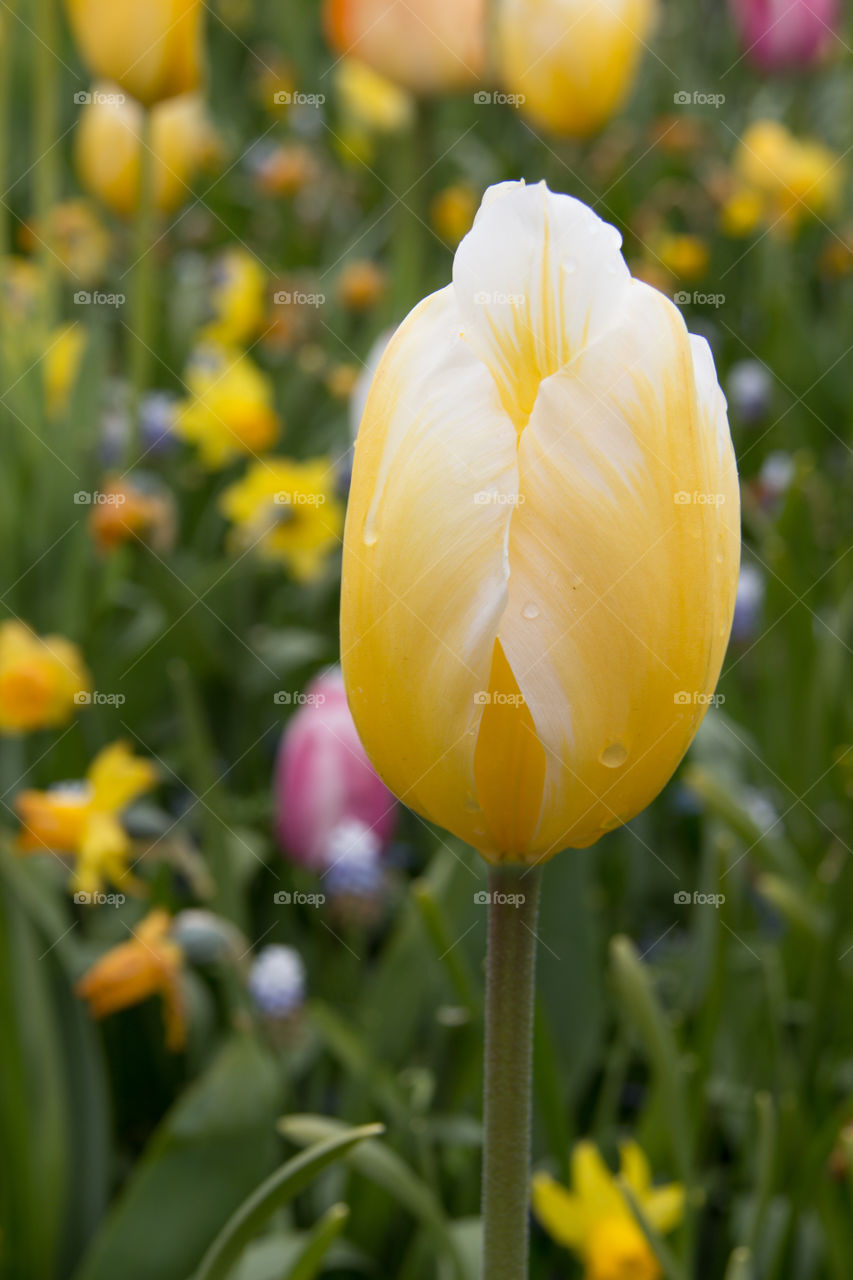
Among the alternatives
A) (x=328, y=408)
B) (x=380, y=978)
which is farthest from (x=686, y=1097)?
(x=328, y=408)

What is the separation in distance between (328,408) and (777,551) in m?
0.97

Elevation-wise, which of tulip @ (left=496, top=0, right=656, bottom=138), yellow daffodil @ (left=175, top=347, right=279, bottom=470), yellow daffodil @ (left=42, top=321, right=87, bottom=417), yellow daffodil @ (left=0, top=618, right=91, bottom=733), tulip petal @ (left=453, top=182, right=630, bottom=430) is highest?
tulip @ (left=496, top=0, right=656, bottom=138)

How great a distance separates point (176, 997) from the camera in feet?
3.06

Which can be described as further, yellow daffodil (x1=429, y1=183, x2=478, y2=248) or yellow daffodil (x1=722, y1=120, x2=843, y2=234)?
yellow daffodil (x1=429, y1=183, x2=478, y2=248)

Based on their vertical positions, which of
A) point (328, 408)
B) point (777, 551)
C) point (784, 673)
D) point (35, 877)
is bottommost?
point (35, 877)

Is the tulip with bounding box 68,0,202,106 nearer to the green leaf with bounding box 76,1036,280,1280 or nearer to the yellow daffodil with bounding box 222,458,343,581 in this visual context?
the yellow daffodil with bounding box 222,458,343,581

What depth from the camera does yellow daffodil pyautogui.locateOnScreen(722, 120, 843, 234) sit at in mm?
2449

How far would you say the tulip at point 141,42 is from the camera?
1.55 m

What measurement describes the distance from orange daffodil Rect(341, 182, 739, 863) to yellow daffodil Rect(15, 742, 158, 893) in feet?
1.88

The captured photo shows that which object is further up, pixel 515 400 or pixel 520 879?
pixel 515 400

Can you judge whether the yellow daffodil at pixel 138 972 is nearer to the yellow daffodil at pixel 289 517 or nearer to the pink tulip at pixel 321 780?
the pink tulip at pixel 321 780

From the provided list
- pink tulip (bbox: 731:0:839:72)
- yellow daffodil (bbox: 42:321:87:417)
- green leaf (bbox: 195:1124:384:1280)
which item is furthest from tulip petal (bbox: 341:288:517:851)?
pink tulip (bbox: 731:0:839:72)

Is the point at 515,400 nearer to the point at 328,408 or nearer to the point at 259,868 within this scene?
the point at 259,868

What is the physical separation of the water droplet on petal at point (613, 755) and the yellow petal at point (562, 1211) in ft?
1.56
